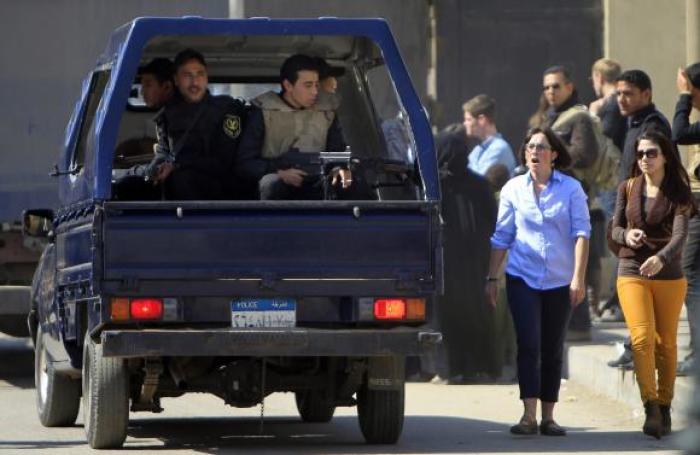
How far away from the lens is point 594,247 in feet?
52.7

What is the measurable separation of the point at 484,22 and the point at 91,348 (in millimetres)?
12737

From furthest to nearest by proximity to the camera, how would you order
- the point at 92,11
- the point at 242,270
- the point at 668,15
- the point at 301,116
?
1. the point at 668,15
2. the point at 92,11
3. the point at 301,116
4. the point at 242,270

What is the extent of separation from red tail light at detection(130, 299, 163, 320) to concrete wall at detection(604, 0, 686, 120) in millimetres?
12062

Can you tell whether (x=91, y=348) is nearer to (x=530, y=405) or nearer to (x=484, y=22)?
(x=530, y=405)

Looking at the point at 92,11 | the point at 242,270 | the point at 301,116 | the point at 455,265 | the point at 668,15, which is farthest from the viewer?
the point at 668,15

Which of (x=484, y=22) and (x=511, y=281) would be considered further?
(x=484, y=22)

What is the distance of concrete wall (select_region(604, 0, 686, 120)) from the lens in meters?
20.6

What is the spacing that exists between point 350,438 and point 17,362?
6.18 metres

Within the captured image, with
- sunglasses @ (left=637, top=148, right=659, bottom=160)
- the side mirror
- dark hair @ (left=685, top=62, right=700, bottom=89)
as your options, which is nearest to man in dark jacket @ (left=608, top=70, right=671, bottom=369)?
dark hair @ (left=685, top=62, right=700, bottom=89)

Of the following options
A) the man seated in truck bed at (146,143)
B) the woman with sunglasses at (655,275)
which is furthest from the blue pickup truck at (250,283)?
the woman with sunglasses at (655,275)

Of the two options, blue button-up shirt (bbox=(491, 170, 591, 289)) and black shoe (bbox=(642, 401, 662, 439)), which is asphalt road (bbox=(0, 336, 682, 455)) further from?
blue button-up shirt (bbox=(491, 170, 591, 289))

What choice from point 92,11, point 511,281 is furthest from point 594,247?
point 511,281

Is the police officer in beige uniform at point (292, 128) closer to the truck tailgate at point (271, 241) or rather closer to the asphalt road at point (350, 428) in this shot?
the truck tailgate at point (271, 241)

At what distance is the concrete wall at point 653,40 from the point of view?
810 inches
